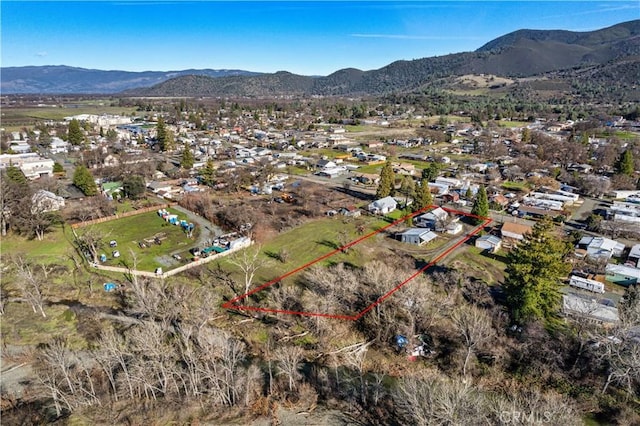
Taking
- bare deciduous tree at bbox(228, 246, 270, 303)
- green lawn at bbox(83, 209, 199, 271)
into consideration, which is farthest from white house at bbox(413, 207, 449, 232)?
green lawn at bbox(83, 209, 199, 271)

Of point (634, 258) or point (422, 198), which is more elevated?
point (422, 198)

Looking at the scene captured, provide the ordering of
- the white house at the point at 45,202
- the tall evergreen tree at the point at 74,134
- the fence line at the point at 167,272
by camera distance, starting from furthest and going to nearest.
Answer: the tall evergreen tree at the point at 74,134 → the white house at the point at 45,202 → the fence line at the point at 167,272

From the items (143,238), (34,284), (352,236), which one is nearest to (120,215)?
(143,238)

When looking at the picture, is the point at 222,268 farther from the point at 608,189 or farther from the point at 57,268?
the point at 608,189

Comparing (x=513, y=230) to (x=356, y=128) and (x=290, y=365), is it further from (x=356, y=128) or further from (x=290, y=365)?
(x=356, y=128)

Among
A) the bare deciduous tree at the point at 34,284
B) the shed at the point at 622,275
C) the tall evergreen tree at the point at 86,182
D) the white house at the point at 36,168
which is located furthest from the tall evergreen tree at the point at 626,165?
the white house at the point at 36,168

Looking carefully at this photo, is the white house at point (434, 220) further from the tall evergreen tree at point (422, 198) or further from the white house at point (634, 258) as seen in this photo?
the white house at point (634, 258)
